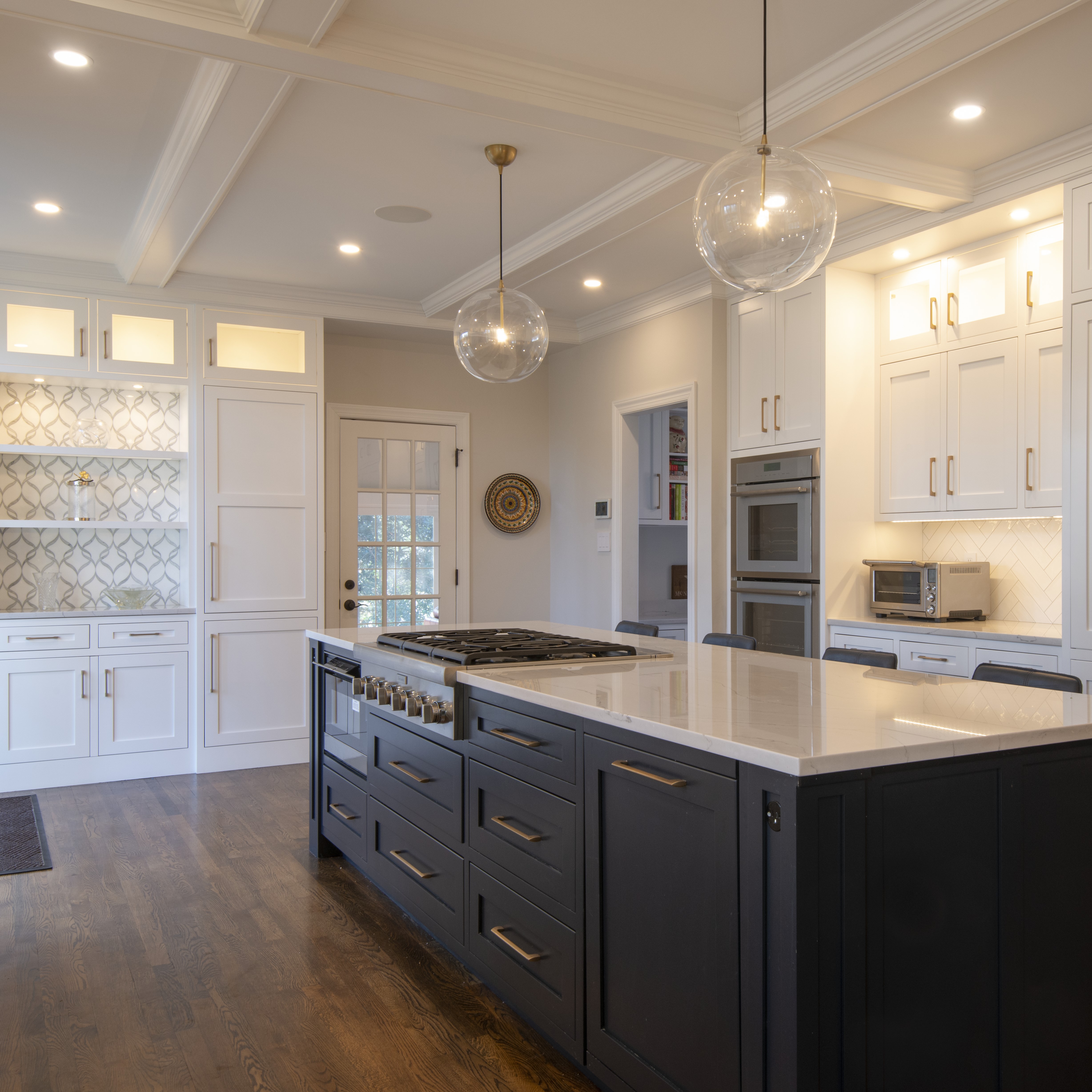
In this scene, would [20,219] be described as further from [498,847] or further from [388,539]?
[498,847]

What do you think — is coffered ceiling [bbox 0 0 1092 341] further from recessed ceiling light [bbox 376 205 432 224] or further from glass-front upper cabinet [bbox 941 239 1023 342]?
glass-front upper cabinet [bbox 941 239 1023 342]

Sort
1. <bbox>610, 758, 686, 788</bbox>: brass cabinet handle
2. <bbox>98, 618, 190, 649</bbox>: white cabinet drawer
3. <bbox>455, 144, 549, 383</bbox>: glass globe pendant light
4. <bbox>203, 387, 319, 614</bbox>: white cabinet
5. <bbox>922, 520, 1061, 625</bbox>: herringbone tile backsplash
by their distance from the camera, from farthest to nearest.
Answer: <bbox>203, 387, 319, 614</bbox>: white cabinet
<bbox>98, 618, 190, 649</bbox>: white cabinet drawer
<bbox>922, 520, 1061, 625</bbox>: herringbone tile backsplash
<bbox>455, 144, 549, 383</bbox>: glass globe pendant light
<bbox>610, 758, 686, 788</bbox>: brass cabinet handle

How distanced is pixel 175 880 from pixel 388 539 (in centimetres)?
312

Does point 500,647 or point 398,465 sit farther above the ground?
point 398,465

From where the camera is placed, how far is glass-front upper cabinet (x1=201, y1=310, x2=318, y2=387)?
5289mm

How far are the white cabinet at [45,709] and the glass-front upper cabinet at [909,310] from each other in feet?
14.5

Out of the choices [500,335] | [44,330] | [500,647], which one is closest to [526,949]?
[500,647]

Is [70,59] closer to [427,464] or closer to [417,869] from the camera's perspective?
[417,869]

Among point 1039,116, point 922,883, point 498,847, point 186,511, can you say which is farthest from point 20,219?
point 922,883

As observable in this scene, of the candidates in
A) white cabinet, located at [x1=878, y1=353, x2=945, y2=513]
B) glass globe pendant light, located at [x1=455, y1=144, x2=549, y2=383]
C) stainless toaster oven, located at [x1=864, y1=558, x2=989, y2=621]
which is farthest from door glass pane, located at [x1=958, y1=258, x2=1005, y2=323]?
glass globe pendant light, located at [x1=455, y1=144, x2=549, y2=383]

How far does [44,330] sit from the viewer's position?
500cm

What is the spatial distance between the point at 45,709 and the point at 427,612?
2.38m

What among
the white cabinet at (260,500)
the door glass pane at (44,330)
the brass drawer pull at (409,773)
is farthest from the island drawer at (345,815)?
the door glass pane at (44,330)

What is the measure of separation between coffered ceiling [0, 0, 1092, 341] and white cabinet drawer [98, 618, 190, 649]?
6.11ft
